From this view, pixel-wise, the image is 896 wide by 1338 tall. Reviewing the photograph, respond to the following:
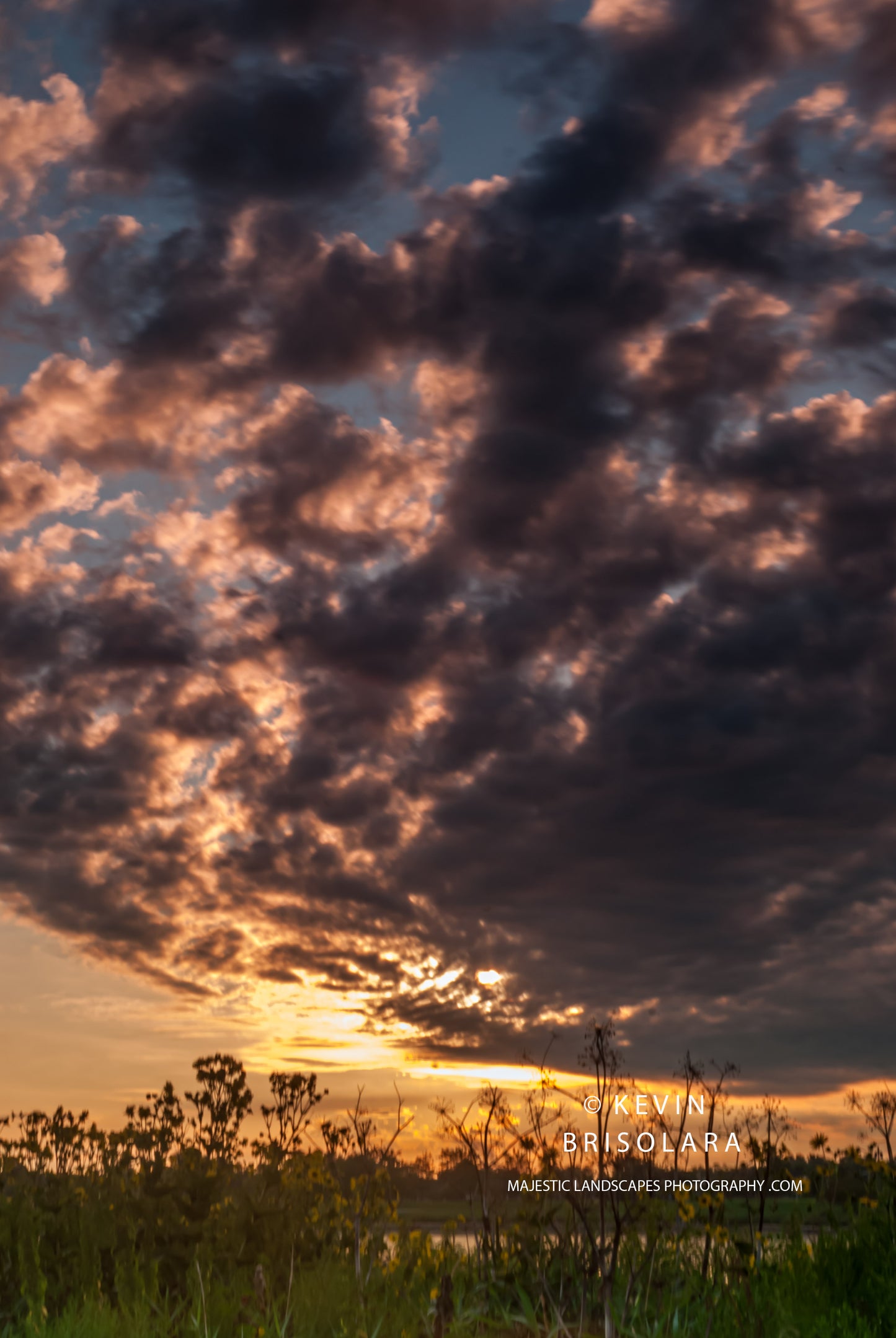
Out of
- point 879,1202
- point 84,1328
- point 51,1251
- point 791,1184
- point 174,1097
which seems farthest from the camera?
point 174,1097

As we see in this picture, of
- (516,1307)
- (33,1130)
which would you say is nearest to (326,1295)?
(516,1307)

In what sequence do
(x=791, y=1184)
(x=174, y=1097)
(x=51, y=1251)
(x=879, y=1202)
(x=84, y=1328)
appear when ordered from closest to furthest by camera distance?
1. (x=84, y=1328)
2. (x=51, y=1251)
3. (x=879, y=1202)
4. (x=791, y=1184)
5. (x=174, y=1097)

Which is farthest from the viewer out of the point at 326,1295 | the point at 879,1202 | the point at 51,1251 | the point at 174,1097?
the point at 174,1097

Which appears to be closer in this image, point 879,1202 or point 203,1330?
point 203,1330

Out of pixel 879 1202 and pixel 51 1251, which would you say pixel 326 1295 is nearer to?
pixel 51 1251

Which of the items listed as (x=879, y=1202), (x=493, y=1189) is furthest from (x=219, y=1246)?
(x=879, y=1202)

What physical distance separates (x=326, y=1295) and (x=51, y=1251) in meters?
3.56

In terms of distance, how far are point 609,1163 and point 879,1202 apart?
3.71 metres

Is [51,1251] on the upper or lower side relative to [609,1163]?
lower

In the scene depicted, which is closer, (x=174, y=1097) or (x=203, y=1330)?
(x=203, y=1330)

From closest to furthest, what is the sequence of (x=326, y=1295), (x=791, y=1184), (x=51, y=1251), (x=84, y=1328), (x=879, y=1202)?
(x=84, y=1328) → (x=326, y=1295) → (x=51, y=1251) → (x=879, y=1202) → (x=791, y=1184)

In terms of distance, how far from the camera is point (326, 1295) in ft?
42.4

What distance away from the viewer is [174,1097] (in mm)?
19875

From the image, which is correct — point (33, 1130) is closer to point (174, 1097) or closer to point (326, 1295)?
point (174, 1097)
